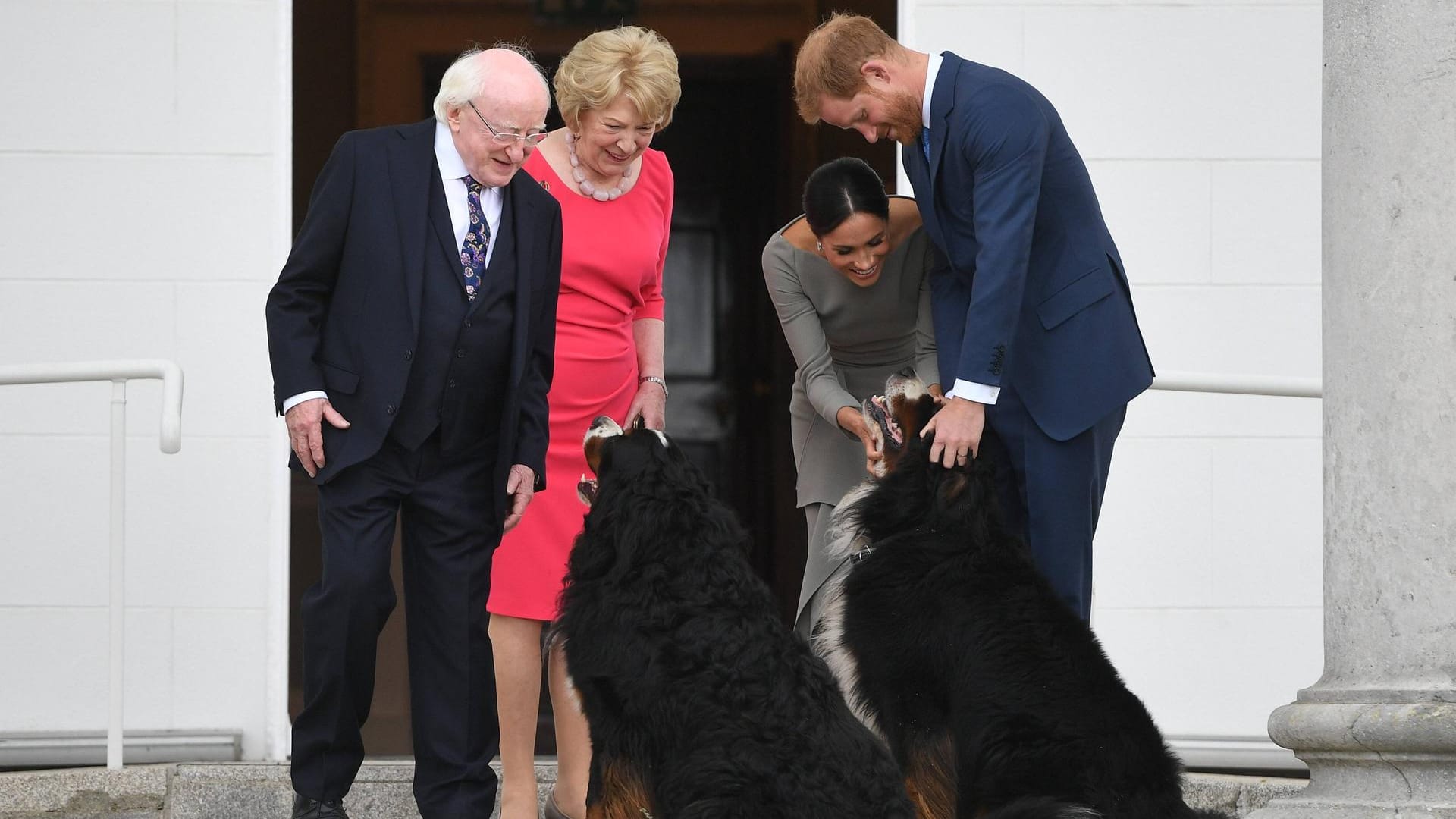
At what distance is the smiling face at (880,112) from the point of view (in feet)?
10.3

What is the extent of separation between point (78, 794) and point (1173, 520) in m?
3.25

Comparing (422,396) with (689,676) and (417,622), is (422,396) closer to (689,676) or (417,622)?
(417,622)

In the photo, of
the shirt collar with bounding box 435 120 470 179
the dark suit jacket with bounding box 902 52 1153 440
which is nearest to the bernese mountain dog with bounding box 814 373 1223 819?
the dark suit jacket with bounding box 902 52 1153 440

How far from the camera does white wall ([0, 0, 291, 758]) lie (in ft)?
15.1

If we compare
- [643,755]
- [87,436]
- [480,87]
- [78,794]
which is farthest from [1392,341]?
[87,436]

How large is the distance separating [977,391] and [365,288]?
1223mm

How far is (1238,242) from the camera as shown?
4.95 m

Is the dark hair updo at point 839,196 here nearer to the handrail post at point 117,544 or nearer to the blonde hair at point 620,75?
the blonde hair at point 620,75

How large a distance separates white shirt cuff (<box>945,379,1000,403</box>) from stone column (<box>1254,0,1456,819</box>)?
24.8 inches

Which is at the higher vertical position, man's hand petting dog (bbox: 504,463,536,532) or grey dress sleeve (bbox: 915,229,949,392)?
grey dress sleeve (bbox: 915,229,949,392)

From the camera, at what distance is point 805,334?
11.6 feet

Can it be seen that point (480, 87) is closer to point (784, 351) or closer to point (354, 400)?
point (354, 400)

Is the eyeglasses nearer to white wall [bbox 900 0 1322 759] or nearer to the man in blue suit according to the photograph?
the man in blue suit

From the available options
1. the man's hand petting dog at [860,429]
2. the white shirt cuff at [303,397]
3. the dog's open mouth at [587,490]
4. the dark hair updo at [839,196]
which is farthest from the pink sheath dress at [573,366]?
the white shirt cuff at [303,397]
